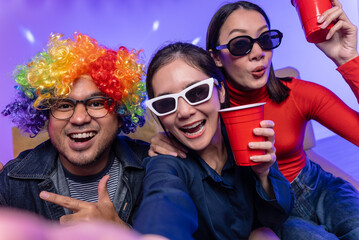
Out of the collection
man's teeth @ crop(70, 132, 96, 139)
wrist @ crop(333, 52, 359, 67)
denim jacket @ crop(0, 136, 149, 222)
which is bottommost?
denim jacket @ crop(0, 136, 149, 222)

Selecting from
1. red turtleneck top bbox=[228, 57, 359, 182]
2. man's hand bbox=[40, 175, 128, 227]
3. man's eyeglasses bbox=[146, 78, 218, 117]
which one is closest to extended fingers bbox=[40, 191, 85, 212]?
man's hand bbox=[40, 175, 128, 227]

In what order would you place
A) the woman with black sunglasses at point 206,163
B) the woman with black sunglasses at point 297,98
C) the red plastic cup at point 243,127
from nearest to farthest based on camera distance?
the red plastic cup at point 243,127 < the woman with black sunglasses at point 206,163 < the woman with black sunglasses at point 297,98

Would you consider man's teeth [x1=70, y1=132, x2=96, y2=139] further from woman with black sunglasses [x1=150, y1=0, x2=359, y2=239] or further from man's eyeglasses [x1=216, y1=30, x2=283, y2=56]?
man's eyeglasses [x1=216, y1=30, x2=283, y2=56]

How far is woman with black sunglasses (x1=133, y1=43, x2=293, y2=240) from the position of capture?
1.44 metres

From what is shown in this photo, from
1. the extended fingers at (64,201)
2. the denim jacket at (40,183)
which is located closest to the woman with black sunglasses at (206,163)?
the extended fingers at (64,201)

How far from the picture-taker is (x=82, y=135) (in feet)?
6.31

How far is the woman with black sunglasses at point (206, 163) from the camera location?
1443 millimetres

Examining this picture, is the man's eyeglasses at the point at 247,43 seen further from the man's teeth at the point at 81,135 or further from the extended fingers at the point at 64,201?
the extended fingers at the point at 64,201

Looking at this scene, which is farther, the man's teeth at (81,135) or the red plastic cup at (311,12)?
the man's teeth at (81,135)

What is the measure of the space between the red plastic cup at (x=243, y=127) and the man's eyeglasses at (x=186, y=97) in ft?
0.66

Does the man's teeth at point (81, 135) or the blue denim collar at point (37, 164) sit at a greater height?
the man's teeth at point (81, 135)

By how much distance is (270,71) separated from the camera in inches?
84.9

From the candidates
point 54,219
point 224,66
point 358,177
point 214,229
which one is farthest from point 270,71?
point 54,219

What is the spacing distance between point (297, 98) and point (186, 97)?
1.01 m
